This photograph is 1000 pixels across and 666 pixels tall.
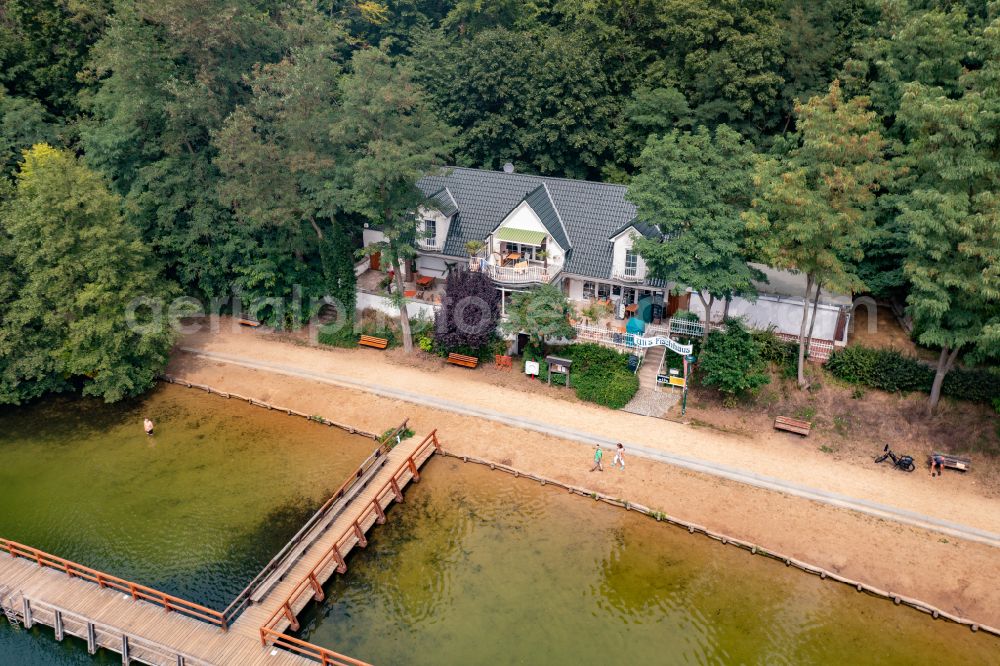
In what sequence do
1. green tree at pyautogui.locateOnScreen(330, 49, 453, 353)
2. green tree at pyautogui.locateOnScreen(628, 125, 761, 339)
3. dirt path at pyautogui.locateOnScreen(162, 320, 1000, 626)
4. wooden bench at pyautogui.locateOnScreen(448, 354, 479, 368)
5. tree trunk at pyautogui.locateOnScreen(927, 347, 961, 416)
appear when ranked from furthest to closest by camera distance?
wooden bench at pyautogui.locateOnScreen(448, 354, 479, 368), green tree at pyautogui.locateOnScreen(330, 49, 453, 353), green tree at pyautogui.locateOnScreen(628, 125, 761, 339), tree trunk at pyautogui.locateOnScreen(927, 347, 961, 416), dirt path at pyautogui.locateOnScreen(162, 320, 1000, 626)

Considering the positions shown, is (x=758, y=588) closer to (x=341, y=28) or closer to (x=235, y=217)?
(x=235, y=217)

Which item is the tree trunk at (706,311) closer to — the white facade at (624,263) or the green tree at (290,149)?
the white facade at (624,263)

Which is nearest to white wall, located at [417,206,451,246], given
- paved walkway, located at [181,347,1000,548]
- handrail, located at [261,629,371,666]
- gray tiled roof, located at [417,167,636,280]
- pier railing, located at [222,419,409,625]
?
gray tiled roof, located at [417,167,636,280]

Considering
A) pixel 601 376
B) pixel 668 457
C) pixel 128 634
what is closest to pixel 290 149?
pixel 601 376

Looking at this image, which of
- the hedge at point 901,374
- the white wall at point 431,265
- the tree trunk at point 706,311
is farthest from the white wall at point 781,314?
the white wall at point 431,265

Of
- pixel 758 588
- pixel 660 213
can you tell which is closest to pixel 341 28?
pixel 660 213

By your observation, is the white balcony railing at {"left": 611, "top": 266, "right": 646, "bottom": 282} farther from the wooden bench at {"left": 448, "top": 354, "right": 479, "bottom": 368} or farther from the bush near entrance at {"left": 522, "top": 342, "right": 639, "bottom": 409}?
the wooden bench at {"left": 448, "top": 354, "right": 479, "bottom": 368}
